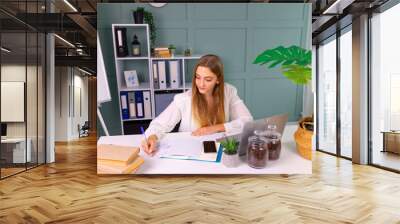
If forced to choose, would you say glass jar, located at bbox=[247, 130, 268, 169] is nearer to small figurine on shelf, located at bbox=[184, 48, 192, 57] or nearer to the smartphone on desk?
the smartphone on desk

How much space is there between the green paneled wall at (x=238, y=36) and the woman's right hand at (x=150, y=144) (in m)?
0.44

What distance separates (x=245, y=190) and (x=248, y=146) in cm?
70

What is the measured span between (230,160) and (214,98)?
2.87 ft

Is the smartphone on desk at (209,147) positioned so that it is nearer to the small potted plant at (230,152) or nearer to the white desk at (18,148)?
the small potted plant at (230,152)

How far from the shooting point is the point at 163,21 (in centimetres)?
476

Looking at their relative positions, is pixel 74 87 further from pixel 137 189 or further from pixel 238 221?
pixel 238 221

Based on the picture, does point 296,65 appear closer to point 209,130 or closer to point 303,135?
point 303,135

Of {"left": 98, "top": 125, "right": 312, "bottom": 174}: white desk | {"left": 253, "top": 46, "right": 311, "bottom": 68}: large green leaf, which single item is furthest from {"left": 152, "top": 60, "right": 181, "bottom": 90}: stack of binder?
{"left": 253, "top": 46, "right": 311, "bottom": 68}: large green leaf

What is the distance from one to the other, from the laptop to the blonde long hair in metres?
0.34

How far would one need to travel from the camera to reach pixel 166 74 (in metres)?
4.73

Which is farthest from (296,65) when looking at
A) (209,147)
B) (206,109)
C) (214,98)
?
(209,147)

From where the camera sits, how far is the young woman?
471 cm

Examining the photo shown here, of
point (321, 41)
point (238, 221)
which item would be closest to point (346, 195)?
point (238, 221)

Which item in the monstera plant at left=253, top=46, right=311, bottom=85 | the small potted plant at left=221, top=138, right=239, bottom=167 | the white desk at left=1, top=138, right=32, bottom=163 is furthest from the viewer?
the white desk at left=1, top=138, right=32, bottom=163
